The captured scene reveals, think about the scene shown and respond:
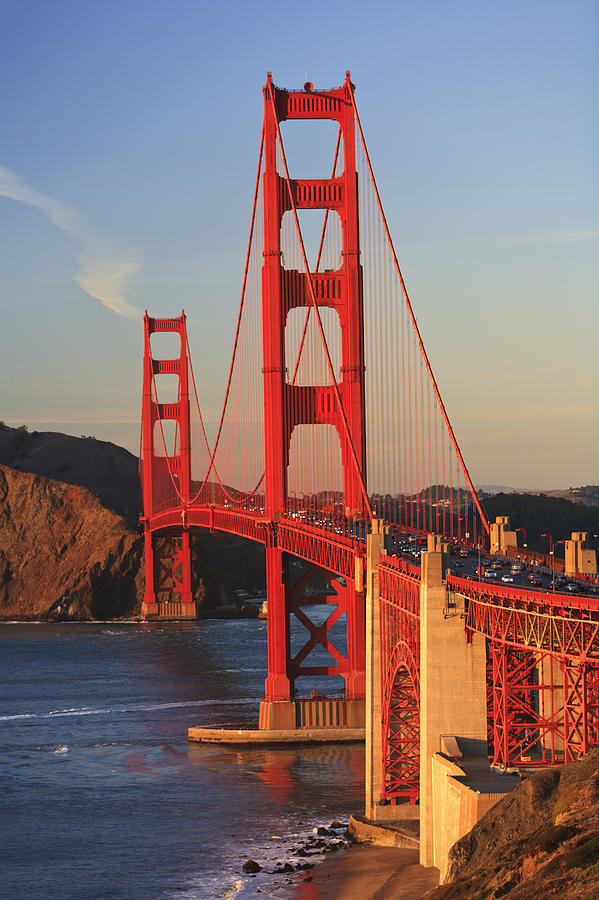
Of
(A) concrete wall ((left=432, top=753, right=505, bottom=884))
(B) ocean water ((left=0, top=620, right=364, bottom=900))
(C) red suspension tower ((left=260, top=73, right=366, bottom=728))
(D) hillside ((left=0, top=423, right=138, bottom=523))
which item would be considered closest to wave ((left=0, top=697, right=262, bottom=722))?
(B) ocean water ((left=0, top=620, right=364, bottom=900))

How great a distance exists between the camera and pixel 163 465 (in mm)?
111000

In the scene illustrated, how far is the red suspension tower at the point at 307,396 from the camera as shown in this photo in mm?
48250

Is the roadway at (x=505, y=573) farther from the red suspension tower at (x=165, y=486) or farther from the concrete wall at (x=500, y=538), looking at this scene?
the red suspension tower at (x=165, y=486)

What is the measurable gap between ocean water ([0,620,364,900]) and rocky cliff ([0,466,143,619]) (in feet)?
133

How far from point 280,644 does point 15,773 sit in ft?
33.7

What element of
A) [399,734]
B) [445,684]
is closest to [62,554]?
[399,734]

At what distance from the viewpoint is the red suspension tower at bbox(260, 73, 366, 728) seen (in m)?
48.2

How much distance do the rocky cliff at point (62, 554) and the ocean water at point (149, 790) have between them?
40592 mm

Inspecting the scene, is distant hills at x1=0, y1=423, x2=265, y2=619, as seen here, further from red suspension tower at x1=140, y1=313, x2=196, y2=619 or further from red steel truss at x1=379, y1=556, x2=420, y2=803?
red steel truss at x1=379, y1=556, x2=420, y2=803

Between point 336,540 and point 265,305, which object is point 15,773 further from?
point 265,305

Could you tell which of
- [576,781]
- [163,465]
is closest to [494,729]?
[576,781]

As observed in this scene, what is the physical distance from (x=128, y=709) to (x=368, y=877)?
2982cm

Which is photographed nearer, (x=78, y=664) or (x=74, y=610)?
(x=78, y=664)

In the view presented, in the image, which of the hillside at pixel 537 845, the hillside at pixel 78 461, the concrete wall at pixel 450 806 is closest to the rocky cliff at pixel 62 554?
the hillside at pixel 78 461
